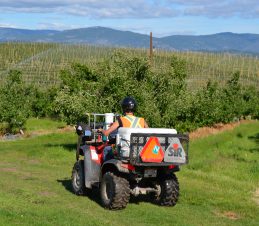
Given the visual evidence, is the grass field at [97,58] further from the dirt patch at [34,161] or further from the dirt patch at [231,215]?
the dirt patch at [231,215]

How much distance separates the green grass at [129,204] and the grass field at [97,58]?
28.9 m

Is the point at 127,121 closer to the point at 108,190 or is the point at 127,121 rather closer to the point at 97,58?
the point at 108,190

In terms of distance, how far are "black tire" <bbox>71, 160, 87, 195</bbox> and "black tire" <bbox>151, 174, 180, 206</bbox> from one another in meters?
1.59

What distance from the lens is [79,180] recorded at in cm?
1030

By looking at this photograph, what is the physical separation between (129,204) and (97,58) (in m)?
40.9

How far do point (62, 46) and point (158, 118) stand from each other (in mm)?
40162

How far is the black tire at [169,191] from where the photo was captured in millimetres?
9391

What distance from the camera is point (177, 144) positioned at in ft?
29.1

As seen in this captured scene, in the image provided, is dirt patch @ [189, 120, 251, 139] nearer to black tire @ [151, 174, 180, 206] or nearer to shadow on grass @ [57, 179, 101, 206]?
shadow on grass @ [57, 179, 101, 206]

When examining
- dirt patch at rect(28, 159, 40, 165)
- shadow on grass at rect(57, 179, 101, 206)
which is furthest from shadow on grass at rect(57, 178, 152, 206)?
dirt patch at rect(28, 159, 40, 165)

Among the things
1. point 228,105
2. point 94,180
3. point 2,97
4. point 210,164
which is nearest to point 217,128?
point 228,105

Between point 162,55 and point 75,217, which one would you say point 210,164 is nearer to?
point 75,217

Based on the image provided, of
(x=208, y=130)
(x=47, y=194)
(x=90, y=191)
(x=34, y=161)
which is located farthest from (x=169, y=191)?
(x=208, y=130)

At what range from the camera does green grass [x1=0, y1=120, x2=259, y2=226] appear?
8273mm
